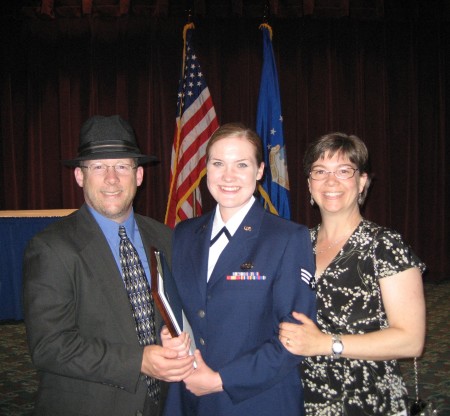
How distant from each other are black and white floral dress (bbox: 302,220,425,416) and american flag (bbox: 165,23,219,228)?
13.2 feet

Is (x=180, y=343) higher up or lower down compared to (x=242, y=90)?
lower down

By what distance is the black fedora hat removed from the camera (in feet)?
5.94

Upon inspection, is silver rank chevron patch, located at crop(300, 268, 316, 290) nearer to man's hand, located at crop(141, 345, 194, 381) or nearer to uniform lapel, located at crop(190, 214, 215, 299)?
uniform lapel, located at crop(190, 214, 215, 299)

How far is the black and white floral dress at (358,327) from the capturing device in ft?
5.43

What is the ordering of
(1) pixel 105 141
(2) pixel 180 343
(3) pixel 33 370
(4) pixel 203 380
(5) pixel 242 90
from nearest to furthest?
(2) pixel 180 343 < (4) pixel 203 380 < (1) pixel 105 141 < (3) pixel 33 370 < (5) pixel 242 90

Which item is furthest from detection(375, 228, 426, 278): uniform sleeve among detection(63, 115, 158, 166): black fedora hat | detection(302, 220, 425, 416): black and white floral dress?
detection(63, 115, 158, 166): black fedora hat

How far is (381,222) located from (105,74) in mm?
5090

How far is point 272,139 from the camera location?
5.71 meters

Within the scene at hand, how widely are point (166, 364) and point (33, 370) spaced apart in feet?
10.3

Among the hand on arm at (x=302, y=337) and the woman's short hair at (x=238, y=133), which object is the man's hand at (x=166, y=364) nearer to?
the hand on arm at (x=302, y=337)

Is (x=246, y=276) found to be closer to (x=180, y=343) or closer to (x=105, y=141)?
(x=180, y=343)

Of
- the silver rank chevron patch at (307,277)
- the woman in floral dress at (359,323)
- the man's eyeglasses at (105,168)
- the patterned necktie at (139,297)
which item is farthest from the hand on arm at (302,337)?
the man's eyeglasses at (105,168)

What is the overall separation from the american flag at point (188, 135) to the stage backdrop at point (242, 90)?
113 centimetres

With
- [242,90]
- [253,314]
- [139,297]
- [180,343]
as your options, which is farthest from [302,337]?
[242,90]
